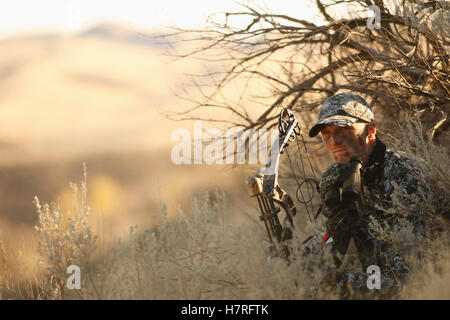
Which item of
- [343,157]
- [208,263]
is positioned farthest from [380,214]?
[208,263]

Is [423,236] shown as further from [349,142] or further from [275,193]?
[275,193]

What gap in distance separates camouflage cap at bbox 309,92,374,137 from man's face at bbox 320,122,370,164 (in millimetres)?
69

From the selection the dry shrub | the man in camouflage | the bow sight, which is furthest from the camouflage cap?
the dry shrub

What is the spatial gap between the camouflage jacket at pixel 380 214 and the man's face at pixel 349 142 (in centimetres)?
10

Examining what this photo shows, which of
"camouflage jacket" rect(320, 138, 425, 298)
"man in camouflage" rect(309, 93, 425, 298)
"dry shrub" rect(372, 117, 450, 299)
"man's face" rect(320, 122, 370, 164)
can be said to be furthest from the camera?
"man's face" rect(320, 122, 370, 164)

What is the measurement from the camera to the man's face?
452 cm

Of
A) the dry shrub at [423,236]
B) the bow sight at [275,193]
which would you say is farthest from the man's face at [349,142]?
the dry shrub at [423,236]

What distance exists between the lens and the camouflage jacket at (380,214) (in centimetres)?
428

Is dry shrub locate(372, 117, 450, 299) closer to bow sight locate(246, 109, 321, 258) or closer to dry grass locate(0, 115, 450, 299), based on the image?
dry grass locate(0, 115, 450, 299)

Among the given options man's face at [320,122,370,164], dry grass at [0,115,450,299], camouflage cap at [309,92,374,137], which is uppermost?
camouflage cap at [309,92,374,137]

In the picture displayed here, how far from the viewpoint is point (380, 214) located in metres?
4.66

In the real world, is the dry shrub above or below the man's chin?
below
